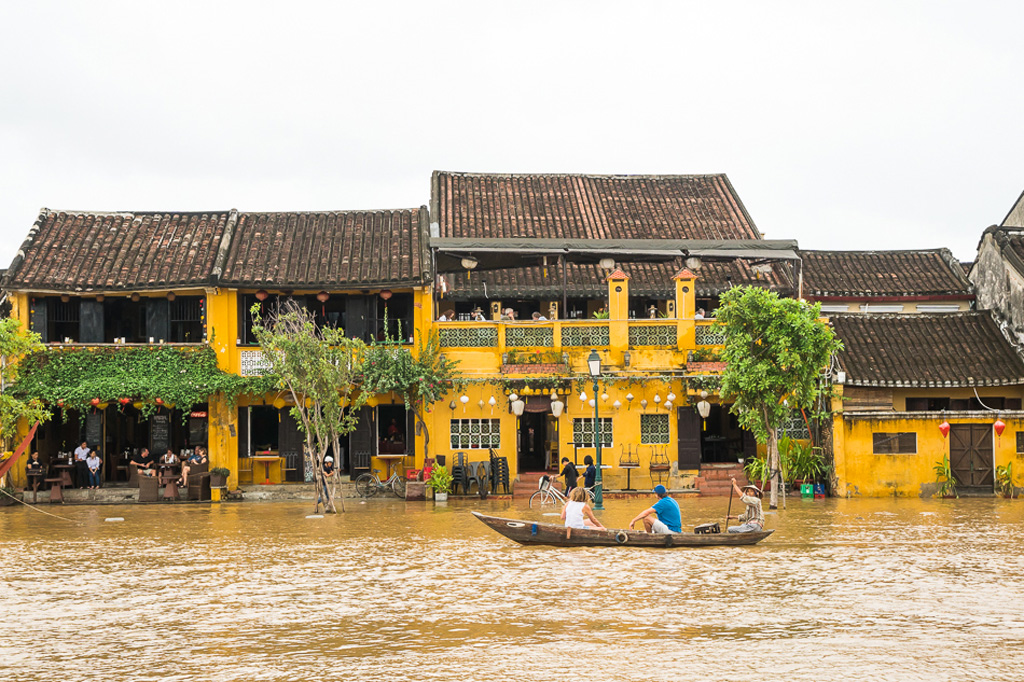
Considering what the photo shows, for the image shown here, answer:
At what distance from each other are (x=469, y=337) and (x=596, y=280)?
5.05m

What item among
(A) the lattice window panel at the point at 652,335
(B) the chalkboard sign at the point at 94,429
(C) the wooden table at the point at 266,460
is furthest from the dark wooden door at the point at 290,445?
(A) the lattice window panel at the point at 652,335

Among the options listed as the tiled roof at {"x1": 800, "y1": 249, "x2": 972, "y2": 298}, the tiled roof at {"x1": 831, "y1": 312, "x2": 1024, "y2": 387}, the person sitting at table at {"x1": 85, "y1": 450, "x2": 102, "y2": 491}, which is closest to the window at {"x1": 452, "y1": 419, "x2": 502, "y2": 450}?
the person sitting at table at {"x1": 85, "y1": 450, "x2": 102, "y2": 491}

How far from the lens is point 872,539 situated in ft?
66.7

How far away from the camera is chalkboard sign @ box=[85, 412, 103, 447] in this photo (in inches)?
1231

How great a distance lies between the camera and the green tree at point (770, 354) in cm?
2570

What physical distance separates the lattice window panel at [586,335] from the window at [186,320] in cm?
1051

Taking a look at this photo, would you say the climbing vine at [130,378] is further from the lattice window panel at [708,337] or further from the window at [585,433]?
the lattice window panel at [708,337]

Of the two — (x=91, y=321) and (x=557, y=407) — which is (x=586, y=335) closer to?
(x=557, y=407)

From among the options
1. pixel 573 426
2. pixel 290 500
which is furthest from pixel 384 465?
pixel 573 426

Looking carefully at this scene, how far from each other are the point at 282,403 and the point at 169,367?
3254 millimetres

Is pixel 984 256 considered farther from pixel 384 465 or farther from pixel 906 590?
pixel 906 590

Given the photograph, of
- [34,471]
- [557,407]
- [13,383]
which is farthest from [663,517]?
[13,383]

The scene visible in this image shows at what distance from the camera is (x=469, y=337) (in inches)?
1231

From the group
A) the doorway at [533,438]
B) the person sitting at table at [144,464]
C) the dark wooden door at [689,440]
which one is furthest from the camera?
the doorway at [533,438]
